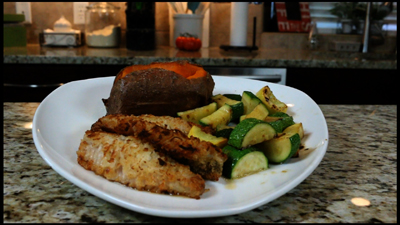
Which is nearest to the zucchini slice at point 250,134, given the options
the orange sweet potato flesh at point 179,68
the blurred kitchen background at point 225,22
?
the orange sweet potato flesh at point 179,68

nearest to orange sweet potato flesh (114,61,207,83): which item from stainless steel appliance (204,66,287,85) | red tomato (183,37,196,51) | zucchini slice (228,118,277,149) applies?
zucchini slice (228,118,277,149)

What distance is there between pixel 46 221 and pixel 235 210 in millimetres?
314

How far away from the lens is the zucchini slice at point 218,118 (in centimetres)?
111

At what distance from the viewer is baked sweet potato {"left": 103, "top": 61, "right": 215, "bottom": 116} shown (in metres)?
1.22

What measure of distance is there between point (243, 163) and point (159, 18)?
10.2ft

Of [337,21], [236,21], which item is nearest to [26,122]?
[236,21]

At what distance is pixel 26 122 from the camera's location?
124 centimetres

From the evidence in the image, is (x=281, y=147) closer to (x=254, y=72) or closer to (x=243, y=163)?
(x=243, y=163)

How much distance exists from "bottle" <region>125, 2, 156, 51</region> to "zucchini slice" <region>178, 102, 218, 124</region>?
2014mm

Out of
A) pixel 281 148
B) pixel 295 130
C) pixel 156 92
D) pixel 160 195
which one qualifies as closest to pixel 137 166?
pixel 160 195

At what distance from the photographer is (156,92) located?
49.1 inches

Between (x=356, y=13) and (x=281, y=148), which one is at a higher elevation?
(x=356, y=13)

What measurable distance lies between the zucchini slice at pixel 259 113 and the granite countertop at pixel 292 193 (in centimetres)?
21

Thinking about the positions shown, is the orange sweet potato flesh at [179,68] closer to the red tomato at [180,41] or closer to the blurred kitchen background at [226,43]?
the blurred kitchen background at [226,43]
